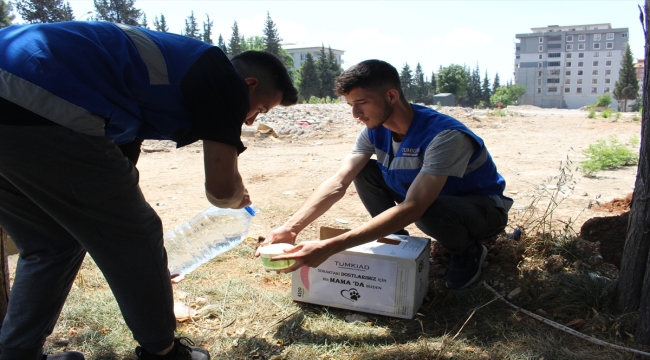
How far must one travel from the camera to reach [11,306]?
1.71 m

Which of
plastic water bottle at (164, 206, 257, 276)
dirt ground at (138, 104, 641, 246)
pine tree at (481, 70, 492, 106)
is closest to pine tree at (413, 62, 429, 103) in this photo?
pine tree at (481, 70, 492, 106)

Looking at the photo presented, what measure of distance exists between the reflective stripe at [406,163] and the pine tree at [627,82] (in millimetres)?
61878

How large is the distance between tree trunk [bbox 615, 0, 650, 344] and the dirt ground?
0.99m

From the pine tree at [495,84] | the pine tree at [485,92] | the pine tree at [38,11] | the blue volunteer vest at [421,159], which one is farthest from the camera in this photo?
the pine tree at [495,84]

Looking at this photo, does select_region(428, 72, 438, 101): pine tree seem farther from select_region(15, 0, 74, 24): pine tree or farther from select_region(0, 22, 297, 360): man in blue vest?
select_region(0, 22, 297, 360): man in blue vest

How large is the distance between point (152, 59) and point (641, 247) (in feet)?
6.49

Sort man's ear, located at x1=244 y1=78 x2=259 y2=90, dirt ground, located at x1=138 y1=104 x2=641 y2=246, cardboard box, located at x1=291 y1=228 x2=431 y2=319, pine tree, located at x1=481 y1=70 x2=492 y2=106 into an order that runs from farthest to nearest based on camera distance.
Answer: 1. pine tree, located at x1=481 y1=70 x2=492 y2=106
2. dirt ground, located at x1=138 y1=104 x2=641 y2=246
3. cardboard box, located at x1=291 y1=228 x2=431 y2=319
4. man's ear, located at x1=244 y1=78 x2=259 y2=90

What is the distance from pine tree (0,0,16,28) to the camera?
2439 cm

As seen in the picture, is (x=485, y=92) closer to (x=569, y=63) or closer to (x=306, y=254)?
(x=569, y=63)

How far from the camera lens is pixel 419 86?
66500mm

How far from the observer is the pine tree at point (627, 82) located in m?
54.5

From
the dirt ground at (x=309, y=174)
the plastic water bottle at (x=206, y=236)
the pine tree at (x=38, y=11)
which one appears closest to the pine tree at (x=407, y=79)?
A: the pine tree at (x=38, y=11)

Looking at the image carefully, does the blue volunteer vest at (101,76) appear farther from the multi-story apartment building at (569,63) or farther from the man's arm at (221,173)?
the multi-story apartment building at (569,63)

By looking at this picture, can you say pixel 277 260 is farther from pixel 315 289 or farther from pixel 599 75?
pixel 599 75
